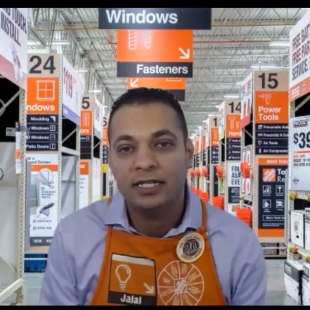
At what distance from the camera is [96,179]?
1174 centimetres

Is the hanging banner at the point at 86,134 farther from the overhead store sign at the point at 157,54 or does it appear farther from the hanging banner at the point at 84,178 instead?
the overhead store sign at the point at 157,54

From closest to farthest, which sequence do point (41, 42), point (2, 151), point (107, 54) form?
point (2, 151), point (41, 42), point (107, 54)

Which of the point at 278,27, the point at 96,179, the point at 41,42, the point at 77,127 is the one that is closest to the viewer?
the point at 77,127

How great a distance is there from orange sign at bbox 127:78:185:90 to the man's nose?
7117mm

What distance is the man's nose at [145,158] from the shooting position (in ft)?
5.64

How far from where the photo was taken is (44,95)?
712 centimetres

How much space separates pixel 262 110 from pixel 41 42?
29.8 ft

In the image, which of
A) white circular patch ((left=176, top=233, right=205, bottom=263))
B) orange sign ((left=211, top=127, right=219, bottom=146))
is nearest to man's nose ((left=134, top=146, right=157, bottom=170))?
white circular patch ((left=176, top=233, right=205, bottom=263))

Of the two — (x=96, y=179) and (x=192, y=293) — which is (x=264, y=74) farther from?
(x=192, y=293)

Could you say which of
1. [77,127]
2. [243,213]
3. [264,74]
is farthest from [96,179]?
[264,74]

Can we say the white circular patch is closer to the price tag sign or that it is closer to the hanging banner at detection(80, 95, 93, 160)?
the price tag sign

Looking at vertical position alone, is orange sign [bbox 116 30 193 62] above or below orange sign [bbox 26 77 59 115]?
above

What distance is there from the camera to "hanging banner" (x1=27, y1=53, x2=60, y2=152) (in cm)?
710

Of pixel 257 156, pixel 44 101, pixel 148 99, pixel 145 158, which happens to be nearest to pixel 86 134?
pixel 44 101
